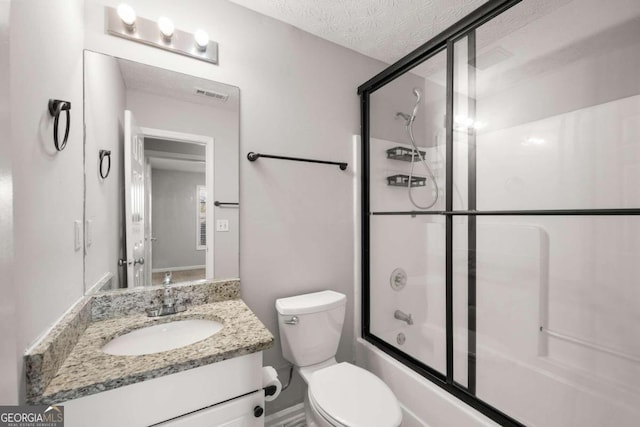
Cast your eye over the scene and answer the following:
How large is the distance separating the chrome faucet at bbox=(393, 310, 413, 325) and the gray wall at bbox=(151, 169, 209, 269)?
1.33m

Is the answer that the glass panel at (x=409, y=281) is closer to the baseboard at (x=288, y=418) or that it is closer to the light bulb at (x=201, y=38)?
the baseboard at (x=288, y=418)

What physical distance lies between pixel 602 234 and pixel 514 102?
32.0 inches

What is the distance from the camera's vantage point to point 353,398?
3.92 feet

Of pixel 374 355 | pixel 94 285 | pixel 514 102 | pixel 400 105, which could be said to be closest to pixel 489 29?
pixel 514 102

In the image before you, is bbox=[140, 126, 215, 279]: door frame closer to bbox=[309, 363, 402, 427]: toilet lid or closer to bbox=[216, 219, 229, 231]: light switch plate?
bbox=[216, 219, 229, 231]: light switch plate

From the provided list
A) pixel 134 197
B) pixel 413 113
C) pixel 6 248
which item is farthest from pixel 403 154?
pixel 6 248

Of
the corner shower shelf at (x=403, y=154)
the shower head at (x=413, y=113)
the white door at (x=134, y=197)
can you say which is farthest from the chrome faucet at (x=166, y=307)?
the shower head at (x=413, y=113)

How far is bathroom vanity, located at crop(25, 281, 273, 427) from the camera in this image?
2.39 feet

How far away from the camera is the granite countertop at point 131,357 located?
0.73 meters

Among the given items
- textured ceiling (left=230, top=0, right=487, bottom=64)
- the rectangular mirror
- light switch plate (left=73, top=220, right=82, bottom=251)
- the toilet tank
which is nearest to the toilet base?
the toilet tank

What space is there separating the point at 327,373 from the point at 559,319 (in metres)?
1.29

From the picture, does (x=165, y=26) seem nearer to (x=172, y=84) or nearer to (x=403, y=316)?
(x=172, y=84)

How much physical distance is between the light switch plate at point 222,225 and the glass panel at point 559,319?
4.66 feet

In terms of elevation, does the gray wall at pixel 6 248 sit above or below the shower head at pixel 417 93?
below
